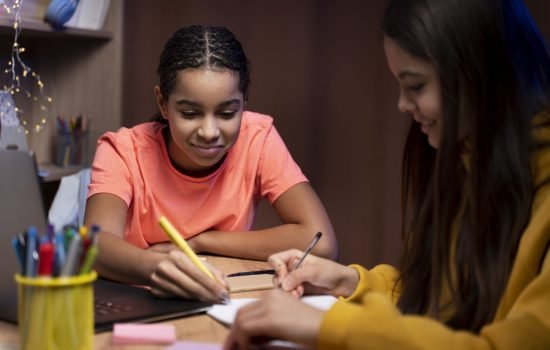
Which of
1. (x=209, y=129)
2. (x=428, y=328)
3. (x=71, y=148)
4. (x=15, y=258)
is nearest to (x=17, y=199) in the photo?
(x=15, y=258)

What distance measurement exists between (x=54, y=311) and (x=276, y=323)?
25 cm

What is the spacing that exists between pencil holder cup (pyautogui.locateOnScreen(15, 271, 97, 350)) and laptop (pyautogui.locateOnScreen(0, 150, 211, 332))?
143 mm

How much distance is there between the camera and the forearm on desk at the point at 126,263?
4.44 ft

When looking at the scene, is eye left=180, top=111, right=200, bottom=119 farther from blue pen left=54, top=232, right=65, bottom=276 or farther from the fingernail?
blue pen left=54, top=232, right=65, bottom=276

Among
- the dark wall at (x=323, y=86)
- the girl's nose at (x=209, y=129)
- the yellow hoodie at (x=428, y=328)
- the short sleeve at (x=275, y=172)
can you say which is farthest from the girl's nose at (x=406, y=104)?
the dark wall at (x=323, y=86)

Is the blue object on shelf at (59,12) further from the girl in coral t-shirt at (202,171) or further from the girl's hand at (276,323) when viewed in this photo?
the girl's hand at (276,323)

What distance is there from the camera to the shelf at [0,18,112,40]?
230cm

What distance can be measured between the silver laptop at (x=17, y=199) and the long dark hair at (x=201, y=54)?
2.54 feet

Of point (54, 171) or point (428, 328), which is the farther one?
point (54, 171)

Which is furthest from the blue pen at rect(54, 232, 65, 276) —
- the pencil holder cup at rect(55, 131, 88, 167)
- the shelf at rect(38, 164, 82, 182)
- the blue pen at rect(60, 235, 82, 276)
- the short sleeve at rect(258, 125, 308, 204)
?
the pencil holder cup at rect(55, 131, 88, 167)

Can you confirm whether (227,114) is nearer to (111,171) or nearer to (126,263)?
(111,171)

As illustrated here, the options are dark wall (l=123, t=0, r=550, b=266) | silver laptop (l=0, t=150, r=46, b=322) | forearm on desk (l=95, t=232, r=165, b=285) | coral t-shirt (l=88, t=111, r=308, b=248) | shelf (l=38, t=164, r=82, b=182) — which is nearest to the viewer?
silver laptop (l=0, t=150, r=46, b=322)

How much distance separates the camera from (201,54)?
176 cm

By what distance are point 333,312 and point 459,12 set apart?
17.3 inches
